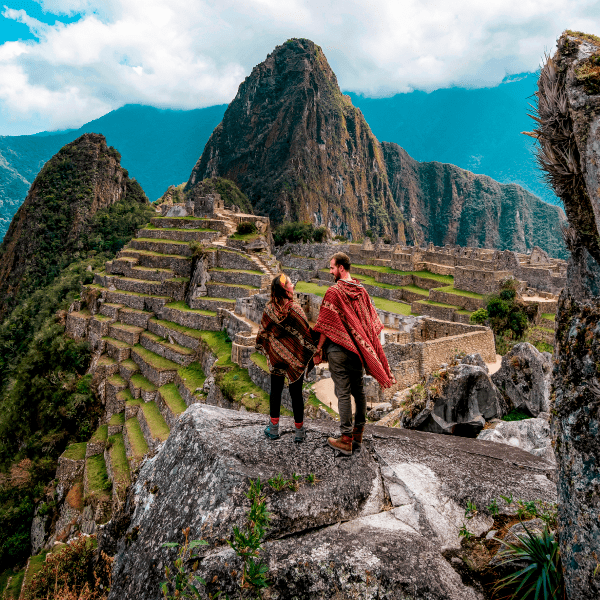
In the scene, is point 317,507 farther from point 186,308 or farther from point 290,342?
point 186,308

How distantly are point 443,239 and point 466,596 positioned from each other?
210373 mm

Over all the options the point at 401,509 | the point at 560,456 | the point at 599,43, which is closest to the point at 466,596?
the point at 401,509

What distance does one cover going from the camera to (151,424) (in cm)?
1404

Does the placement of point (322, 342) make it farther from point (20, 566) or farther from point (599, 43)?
point (20, 566)

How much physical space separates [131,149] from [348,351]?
417 feet

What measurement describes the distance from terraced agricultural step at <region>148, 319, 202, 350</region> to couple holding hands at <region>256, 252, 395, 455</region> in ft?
47.5

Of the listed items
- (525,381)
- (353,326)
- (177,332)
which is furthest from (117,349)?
(353,326)

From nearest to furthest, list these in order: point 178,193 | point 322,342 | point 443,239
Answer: point 322,342, point 178,193, point 443,239

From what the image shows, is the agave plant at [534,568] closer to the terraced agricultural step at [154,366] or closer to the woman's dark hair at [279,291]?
the woman's dark hair at [279,291]

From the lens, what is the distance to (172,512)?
2607 mm

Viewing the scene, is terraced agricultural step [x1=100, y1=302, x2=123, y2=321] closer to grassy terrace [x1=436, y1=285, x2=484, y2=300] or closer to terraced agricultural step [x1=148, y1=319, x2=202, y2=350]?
terraced agricultural step [x1=148, y1=319, x2=202, y2=350]

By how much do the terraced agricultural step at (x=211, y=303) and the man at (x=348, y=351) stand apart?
51.5 feet

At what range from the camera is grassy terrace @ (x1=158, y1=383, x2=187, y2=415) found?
13872mm

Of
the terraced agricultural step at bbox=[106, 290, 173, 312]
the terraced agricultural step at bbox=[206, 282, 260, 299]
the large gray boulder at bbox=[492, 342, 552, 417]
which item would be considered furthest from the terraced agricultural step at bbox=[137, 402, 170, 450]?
the large gray boulder at bbox=[492, 342, 552, 417]
